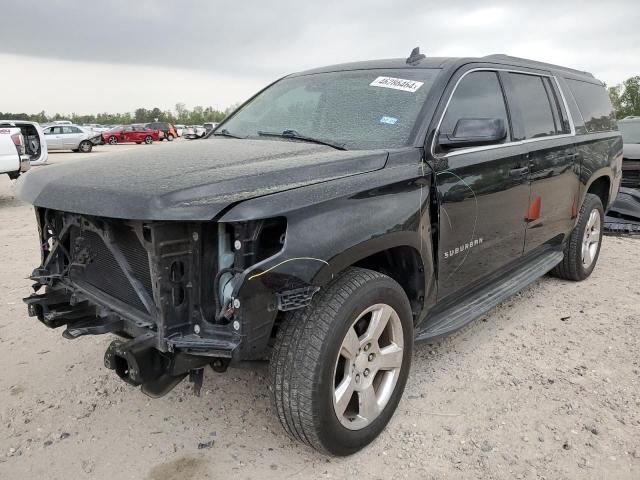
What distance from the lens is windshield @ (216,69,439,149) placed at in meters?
3.03

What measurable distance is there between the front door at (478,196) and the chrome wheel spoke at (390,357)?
557 millimetres

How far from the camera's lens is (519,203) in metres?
3.73

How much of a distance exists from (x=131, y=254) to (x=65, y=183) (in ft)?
1.50

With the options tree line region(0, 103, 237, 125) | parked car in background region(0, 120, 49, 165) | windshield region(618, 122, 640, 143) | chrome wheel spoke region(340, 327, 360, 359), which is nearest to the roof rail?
chrome wheel spoke region(340, 327, 360, 359)

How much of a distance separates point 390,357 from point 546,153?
2269 mm

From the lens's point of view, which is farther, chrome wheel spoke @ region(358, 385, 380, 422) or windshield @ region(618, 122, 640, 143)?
windshield @ region(618, 122, 640, 143)

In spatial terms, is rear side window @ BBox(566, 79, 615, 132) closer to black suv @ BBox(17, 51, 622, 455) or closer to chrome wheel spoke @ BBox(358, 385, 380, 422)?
black suv @ BBox(17, 51, 622, 455)

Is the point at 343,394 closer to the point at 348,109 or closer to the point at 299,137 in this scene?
the point at 299,137

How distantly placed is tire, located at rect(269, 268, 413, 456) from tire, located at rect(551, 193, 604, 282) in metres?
2.98

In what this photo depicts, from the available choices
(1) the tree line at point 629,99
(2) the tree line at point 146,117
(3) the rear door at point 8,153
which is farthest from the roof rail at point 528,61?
(2) the tree line at point 146,117

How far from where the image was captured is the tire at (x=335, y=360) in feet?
7.51

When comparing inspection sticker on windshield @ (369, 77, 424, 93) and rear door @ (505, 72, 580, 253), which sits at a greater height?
inspection sticker on windshield @ (369, 77, 424, 93)

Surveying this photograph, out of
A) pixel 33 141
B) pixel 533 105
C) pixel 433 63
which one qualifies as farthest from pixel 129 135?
pixel 433 63

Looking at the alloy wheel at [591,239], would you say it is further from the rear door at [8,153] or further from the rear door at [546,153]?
the rear door at [8,153]
